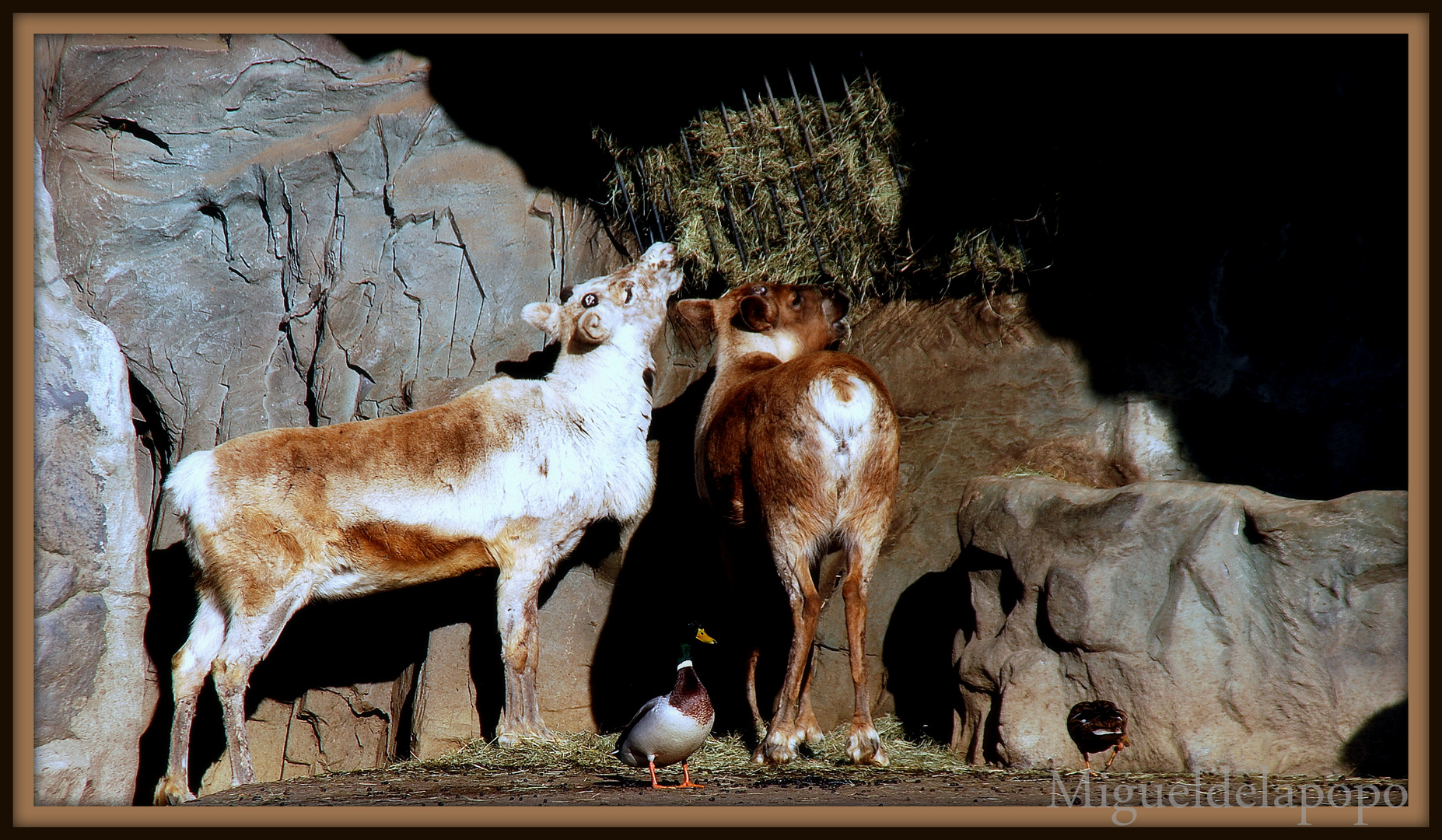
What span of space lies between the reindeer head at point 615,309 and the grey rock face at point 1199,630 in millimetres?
2666

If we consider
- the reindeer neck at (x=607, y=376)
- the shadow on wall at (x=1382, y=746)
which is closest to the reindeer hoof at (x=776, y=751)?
the reindeer neck at (x=607, y=376)

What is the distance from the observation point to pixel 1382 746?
479 centimetres

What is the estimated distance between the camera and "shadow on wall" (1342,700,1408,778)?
188 inches

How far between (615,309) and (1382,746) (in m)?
4.73

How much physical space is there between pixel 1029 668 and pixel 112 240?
6941mm

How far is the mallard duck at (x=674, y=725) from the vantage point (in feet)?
15.4

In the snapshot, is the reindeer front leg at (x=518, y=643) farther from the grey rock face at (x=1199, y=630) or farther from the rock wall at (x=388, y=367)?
the grey rock face at (x=1199, y=630)

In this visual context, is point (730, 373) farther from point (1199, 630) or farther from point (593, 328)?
point (1199, 630)

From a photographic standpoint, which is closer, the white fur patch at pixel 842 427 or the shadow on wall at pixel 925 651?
the white fur patch at pixel 842 427

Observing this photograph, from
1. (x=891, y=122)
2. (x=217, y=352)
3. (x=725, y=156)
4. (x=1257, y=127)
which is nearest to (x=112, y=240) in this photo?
(x=217, y=352)

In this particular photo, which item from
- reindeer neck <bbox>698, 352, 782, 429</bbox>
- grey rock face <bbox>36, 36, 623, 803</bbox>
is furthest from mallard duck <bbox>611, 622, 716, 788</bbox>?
grey rock face <bbox>36, 36, 623, 803</bbox>

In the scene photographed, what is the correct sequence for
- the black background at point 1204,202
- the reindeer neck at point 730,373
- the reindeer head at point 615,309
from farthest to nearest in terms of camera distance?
the reindeer head at point 615,309 → the reindeer neck at point 730,373 → the black background at point 1204,202

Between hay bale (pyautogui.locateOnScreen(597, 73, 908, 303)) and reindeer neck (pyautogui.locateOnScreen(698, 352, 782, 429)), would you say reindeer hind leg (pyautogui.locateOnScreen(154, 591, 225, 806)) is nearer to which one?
reindeer neck (pyautogui.locateOnScreen(698, 352, 782, 429))

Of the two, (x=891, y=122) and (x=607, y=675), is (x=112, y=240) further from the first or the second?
(x=891, y=122)
